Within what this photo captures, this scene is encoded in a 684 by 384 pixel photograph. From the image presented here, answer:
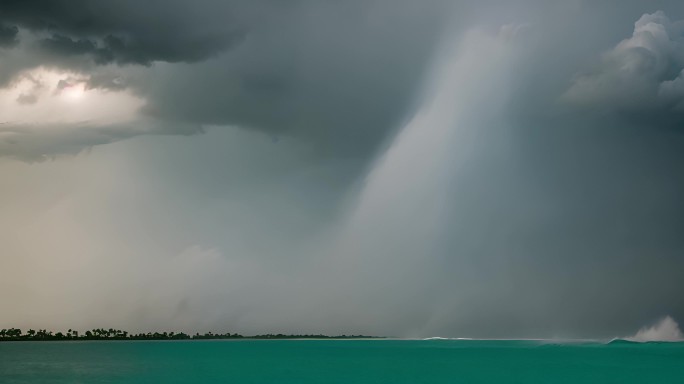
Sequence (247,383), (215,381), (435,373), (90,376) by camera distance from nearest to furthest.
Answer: (247,383), (215,381), (90,376), (435,373)

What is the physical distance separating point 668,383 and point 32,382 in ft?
345

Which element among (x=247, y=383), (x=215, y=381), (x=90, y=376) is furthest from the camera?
(x=90, y=376)

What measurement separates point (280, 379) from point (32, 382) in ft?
130

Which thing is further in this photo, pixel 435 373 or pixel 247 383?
pixel 435 373

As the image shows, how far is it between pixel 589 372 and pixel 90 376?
3890 inches

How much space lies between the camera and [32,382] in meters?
102

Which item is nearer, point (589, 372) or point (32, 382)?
point (32, 382)

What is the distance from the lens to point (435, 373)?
126m

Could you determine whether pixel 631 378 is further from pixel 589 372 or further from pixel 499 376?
pixel 499 376

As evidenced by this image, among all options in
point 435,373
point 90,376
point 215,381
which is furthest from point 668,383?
point 90,376

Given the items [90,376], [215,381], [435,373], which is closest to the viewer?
[215,381]

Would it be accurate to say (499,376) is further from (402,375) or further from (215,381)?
(215,381)

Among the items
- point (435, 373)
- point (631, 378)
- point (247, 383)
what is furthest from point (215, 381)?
point (631, 378)

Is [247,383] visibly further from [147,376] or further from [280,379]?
[147,376]
